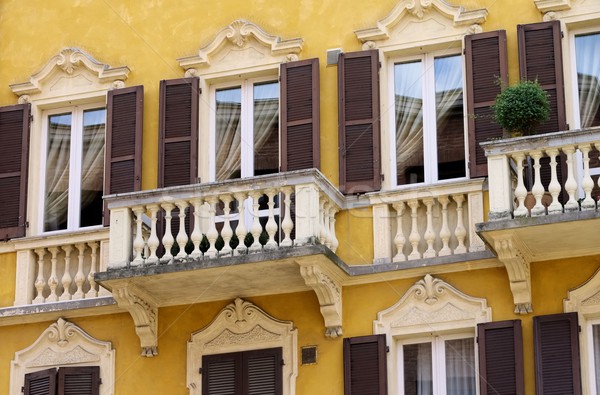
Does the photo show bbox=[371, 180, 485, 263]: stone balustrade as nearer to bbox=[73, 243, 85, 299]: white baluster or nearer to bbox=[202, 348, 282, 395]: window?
bbox=[202, 348, 282, 395]: window

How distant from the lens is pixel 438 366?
827 inches

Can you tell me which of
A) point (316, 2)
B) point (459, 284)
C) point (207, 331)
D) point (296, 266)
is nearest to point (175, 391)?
point (207, 331)

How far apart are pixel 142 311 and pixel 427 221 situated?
384cm

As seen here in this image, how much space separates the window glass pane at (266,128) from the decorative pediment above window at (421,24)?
4.95 ft

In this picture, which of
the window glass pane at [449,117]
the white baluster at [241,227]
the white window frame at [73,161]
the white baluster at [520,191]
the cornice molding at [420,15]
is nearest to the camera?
the white baluster at [520,191]

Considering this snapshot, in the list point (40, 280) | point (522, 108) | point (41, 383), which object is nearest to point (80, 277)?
point (40, 280)

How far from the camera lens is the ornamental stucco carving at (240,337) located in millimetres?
21547

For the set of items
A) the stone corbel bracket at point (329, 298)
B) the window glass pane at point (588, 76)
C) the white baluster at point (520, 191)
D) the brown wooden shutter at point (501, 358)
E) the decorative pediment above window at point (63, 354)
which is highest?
the window glass pane at point (588, 76)

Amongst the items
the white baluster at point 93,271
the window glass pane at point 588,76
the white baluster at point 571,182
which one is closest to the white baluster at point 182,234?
the white baluster at point 93,271

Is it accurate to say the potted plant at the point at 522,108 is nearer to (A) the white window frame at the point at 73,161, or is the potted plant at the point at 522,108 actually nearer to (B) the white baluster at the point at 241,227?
(B) the white baluster at the point at 241,227

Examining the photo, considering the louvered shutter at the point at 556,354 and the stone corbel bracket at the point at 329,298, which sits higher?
the stone corbel bracket at the point at 329,298

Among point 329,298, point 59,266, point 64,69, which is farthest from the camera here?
point 64,69

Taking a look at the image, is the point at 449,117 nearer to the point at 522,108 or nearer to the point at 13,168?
the point at 522,108

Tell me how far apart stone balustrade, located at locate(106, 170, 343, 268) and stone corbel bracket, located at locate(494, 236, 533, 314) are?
226cm
